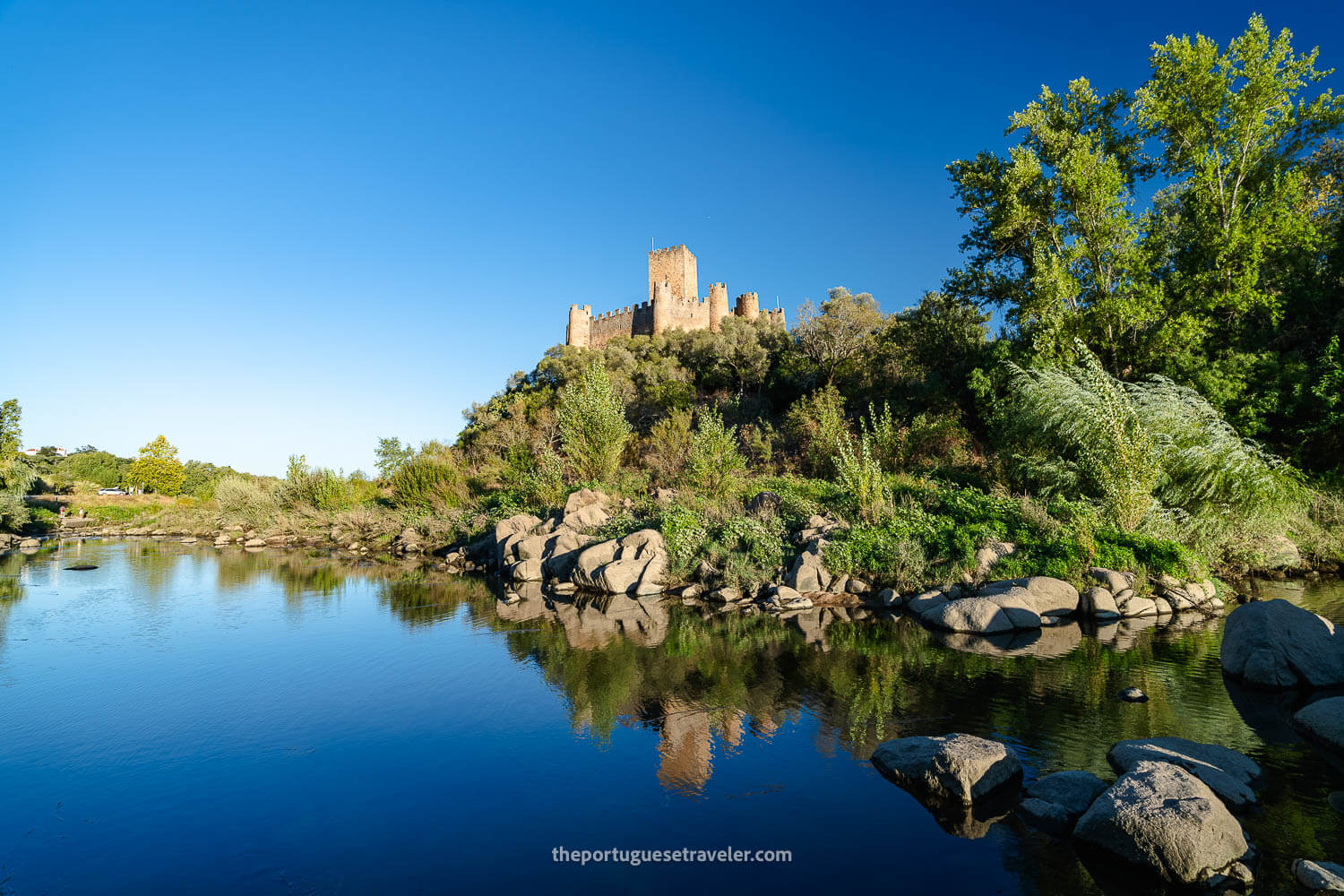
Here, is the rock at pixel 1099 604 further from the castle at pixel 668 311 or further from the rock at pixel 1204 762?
the castle at pixel 668 311

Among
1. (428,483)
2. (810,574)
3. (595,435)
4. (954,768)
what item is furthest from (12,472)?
(954,768)

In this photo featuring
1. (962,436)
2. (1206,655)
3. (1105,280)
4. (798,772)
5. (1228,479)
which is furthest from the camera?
(962,436)

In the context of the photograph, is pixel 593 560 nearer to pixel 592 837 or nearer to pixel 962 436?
pixel 592 837

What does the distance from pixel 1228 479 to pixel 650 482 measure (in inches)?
630

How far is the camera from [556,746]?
7309mm

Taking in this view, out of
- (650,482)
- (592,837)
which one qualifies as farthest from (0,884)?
(650,482)

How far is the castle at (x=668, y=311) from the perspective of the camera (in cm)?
6362

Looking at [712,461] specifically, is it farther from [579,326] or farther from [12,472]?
[579,326]

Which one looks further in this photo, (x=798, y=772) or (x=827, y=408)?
(x=827, y=408)

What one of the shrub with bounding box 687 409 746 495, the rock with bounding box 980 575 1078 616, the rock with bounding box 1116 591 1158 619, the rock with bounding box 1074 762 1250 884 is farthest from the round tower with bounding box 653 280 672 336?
the rock with bounding box 1074 762 1250 884

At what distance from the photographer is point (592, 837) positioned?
18.0ft

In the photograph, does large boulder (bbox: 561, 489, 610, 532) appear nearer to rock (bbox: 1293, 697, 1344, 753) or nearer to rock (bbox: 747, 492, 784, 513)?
rock (bbox: 747, 492, 784, 513)

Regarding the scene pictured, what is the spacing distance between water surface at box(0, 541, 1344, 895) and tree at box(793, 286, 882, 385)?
2688 centimetres

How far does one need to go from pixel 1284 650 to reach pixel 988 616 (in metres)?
3.86
